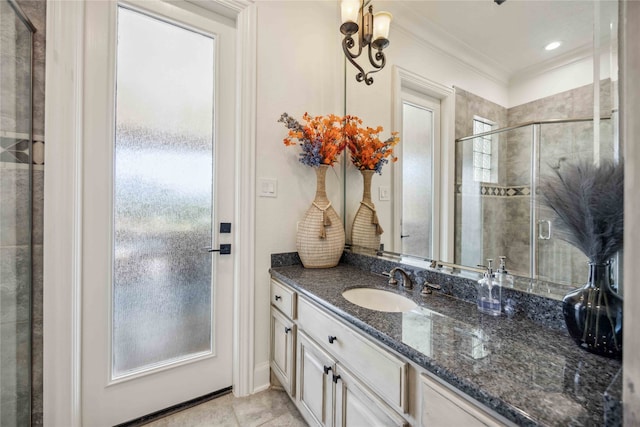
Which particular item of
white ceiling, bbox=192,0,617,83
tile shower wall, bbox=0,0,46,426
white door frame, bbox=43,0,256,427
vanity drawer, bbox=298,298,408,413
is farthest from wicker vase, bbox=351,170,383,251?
tile shower wall, bbox=0,0,46,426

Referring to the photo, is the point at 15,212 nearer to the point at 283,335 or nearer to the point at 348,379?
the point at 283,335

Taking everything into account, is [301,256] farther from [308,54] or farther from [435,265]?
[308,54]

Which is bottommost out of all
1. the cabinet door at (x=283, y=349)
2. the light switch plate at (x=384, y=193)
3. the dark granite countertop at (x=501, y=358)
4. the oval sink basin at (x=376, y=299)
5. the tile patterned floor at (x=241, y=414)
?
the tile patterned floor at (x=241, y=414)

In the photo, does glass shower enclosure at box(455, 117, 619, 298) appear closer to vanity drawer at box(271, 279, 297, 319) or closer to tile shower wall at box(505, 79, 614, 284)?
tile shower wall at box(505, 79, 614, 284)

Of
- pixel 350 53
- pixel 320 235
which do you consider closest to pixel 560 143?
pixel 320 235

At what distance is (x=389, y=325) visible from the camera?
2.79 ft

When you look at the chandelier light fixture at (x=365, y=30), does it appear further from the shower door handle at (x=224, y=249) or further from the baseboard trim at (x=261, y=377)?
the baseboard trim at (x=261, y=377)

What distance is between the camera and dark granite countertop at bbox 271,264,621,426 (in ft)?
1.65

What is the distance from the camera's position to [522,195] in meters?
0.95

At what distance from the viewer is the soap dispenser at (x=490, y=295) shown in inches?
37.3

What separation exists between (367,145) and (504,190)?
33.2 inches

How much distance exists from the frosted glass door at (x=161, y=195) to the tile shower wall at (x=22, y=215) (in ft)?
0.88

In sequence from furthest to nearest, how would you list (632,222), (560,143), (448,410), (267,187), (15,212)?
1. (267,187)
2. (15,212)
3. (560,143)
4. (448,410)
5. (632,222)

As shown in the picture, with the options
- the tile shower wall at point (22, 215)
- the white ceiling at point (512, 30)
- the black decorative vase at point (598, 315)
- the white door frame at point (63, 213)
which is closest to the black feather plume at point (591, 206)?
the black decorative vase at point (598, 315)
